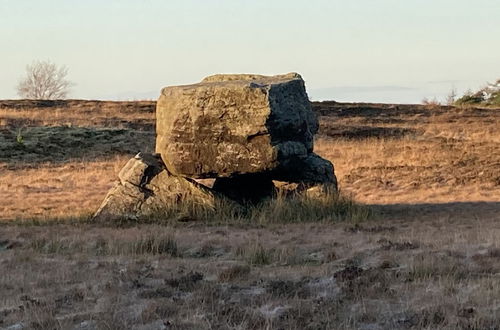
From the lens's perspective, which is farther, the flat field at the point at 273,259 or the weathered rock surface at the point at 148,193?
the weathered rock surface at the point at 148,193

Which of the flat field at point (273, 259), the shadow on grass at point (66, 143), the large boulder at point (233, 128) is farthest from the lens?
the shadow on grass at point (66, 143)

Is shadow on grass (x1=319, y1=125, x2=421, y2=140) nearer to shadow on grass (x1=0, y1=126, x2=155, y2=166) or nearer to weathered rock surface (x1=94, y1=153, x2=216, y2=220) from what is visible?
shadow on grass (x1=0, y1=126, x2=155, y2=166)

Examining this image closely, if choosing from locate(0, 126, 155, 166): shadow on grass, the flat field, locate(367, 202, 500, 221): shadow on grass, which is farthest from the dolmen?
locate(0, 126, 155, 166): shadow on grass

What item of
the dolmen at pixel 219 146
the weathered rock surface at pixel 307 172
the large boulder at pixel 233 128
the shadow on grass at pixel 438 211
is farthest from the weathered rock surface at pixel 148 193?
the shadow on grass at pixel 438 211

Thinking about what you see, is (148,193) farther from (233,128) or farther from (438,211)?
(438,211)

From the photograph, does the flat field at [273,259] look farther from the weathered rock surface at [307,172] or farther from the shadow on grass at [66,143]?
the shadow on grass at [66,143]

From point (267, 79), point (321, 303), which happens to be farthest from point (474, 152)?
point (321, 303)

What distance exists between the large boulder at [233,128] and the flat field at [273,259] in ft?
4.05

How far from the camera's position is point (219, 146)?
16266 mm

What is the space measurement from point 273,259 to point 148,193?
6.57 m

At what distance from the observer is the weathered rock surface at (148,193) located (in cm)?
1622

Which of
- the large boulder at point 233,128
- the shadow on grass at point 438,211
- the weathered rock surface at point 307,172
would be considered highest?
the large boulder at point 233,128

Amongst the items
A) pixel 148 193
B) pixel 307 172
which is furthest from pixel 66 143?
pixel 307 172

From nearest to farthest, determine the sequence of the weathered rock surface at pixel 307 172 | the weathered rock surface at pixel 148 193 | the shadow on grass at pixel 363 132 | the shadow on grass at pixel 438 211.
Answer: the shadow on grass at pixel 438 211 → the weathered rock surface at pixel 148 193 → the weathered rock surface at pixel 307 172 → the shadow on grass at pixel 363 132
